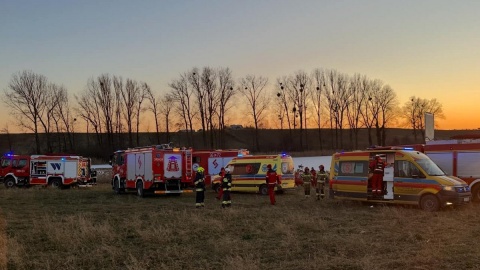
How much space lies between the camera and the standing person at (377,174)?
655 inches

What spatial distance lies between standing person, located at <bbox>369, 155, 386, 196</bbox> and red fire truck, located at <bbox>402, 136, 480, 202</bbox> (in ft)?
13.0

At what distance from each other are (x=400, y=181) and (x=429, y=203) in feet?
4.15

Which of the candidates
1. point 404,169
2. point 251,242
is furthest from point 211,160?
point 251,242

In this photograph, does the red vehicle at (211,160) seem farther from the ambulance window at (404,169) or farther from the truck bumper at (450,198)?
the truck bumper at (450,198)

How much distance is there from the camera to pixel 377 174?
1670cm

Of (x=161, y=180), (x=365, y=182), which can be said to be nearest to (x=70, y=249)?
(x=365, y=182)

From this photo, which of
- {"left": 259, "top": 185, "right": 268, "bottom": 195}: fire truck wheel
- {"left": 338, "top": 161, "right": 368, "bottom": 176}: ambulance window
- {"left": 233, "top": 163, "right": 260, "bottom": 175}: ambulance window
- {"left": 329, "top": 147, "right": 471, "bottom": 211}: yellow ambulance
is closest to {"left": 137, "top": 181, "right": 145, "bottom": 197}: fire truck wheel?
{"left": 233, "top": 163, "right": 260, "bottom": 175}: ambulance window

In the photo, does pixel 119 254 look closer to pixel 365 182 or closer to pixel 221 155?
pixel 365 182

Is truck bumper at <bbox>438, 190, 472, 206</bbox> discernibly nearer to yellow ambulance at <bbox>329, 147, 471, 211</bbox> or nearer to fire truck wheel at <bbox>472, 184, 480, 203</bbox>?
yellow ambulance at <bbox>329, 147, 471, 211</bbox>

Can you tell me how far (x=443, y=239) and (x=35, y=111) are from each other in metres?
70.5

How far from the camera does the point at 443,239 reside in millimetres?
9625

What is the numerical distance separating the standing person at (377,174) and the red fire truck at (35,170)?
81.4ft

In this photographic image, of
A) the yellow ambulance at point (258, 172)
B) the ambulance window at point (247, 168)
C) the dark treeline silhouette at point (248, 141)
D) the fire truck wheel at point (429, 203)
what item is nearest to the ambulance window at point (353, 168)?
the fire truck wheel at point (429, 203)

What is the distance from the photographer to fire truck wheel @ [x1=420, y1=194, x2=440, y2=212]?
1516cm
